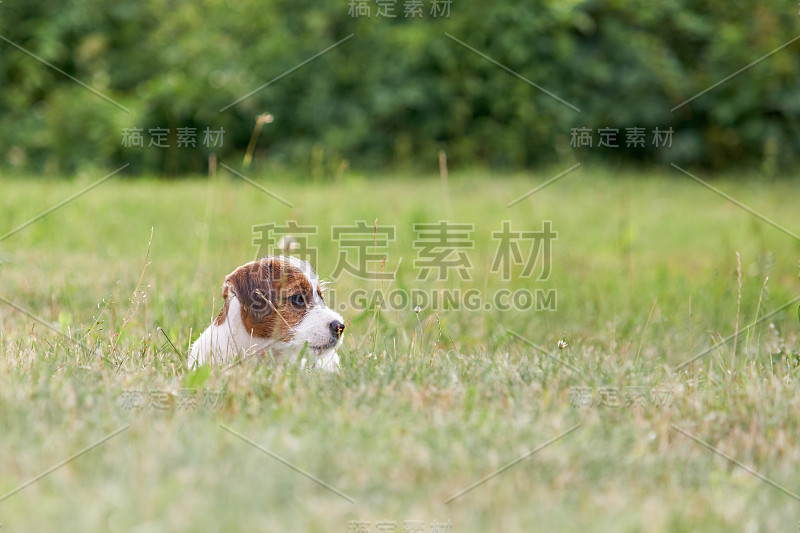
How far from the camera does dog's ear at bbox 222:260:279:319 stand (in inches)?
138

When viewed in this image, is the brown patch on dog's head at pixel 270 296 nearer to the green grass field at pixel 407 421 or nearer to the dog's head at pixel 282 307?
the dog's head at pixel 282 307

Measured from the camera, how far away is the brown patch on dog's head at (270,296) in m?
3.50

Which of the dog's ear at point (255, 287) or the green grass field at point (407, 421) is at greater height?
the dog's ear at point (255, 287)

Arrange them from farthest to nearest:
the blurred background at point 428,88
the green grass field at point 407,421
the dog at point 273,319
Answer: the blurred background at point 428,88
the dog at point 273,319
the green grass field at point 407,421

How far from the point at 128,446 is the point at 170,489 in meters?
0.33

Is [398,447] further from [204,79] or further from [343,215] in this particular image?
[204,79]

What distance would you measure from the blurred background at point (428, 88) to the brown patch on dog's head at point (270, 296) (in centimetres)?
650

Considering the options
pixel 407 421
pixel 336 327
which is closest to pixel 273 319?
pixel 336 327

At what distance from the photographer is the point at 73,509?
6.52 ft

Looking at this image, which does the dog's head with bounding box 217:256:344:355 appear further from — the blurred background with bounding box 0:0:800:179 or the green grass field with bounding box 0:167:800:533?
the blurred background with bounding box 0:0:800:179

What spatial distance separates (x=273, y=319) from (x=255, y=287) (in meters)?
0.16

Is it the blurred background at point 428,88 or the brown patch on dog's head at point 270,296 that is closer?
the brown patch on dog's head at point 270,296

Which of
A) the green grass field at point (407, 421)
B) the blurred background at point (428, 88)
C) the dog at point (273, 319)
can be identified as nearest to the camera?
the green grass field at point (407, 421)

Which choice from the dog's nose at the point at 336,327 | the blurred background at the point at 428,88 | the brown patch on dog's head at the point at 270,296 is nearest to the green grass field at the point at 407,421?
the dog's nose at the point at 336,327
